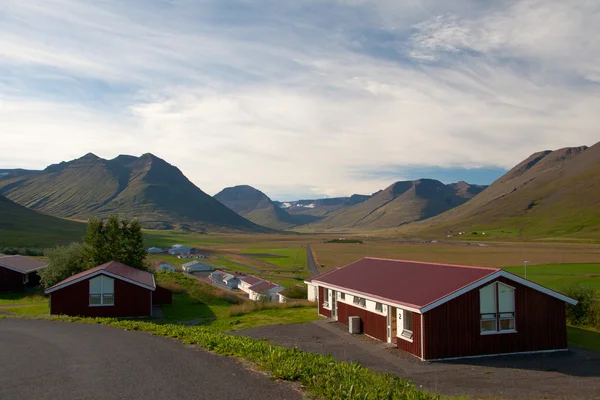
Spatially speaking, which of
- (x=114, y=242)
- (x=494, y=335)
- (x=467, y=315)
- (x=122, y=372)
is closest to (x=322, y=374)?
(x=122, y=372)

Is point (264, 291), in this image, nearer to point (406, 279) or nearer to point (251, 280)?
point (251, 280)

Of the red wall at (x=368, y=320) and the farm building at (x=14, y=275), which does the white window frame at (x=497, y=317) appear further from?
the farm building at (x=14, y=275)

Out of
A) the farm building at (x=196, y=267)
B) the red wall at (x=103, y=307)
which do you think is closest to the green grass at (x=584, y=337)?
the red wall at (x=103, y=307)

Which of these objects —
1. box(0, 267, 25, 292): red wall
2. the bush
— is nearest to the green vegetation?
the bush

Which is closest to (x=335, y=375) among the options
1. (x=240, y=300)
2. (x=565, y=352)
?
(x=565, y=352)

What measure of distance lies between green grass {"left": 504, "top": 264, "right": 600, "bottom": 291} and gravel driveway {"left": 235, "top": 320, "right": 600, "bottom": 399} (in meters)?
31.9

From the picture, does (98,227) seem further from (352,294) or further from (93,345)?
(93,345)

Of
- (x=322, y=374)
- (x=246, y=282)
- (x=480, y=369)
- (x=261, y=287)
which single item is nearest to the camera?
(x=322, y=374)

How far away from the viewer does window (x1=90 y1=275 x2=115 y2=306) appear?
35906mm

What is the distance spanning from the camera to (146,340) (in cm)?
1945

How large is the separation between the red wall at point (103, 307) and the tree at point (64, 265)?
11359mm

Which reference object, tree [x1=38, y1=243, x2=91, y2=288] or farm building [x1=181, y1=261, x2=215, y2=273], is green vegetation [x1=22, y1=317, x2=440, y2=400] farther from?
farm building [x1=181, y1=261, x2=215, y2=273]

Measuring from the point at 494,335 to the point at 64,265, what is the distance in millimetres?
36493

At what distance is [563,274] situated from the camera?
67.7 m
